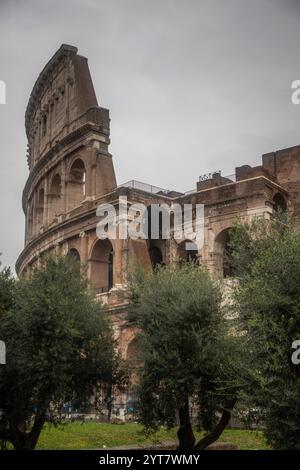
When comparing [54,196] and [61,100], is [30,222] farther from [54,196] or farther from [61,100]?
[61,100]

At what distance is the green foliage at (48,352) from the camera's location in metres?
14.0

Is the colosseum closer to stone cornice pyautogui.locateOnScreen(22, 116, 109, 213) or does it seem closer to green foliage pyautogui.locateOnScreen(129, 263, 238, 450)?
stone cornice pyautogui.locateOnScreen(22, 116, 109, 213)

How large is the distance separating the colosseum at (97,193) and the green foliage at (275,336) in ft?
30.6

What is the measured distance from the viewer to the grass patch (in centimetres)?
1563

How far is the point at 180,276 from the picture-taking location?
15.3 m

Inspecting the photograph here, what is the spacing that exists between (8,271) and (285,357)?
7932 millimetres

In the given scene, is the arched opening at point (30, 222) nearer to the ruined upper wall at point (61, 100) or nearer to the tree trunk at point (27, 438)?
the ruined upper wall at point (61, 100)

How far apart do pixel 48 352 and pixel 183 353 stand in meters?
3.00

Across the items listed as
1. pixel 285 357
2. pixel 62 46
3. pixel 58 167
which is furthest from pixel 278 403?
pixel 62 46

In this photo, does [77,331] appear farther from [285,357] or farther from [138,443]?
[285,357]

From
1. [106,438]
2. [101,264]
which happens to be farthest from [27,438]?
[101,264]

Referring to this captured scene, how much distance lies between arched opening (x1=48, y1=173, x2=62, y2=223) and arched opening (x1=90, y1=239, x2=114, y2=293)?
5.49 m

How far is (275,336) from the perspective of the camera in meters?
11.0

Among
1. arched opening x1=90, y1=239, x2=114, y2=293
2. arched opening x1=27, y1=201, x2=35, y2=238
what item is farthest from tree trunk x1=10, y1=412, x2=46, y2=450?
arched opening x1=27, y1=201, x2=35, y2=238
